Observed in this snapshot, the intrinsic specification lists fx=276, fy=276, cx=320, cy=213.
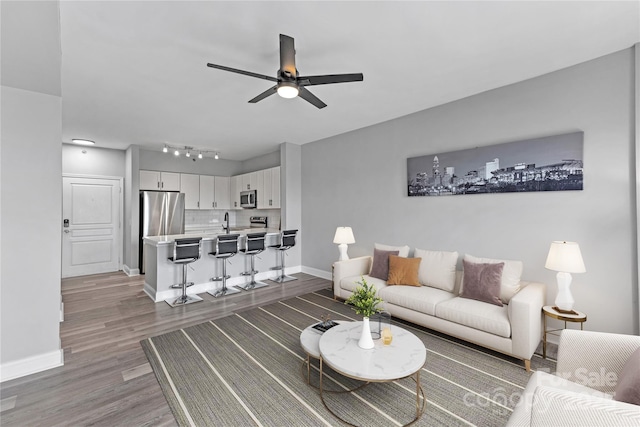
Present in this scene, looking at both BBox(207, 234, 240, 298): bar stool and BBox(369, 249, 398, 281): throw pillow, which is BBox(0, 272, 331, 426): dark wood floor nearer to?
BBox(207, 234, 240, 298): bar stool

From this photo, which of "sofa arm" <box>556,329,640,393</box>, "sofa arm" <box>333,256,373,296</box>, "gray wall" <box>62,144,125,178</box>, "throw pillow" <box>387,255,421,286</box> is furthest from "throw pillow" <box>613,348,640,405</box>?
"gray wall" <box>62,144,125,178</box>

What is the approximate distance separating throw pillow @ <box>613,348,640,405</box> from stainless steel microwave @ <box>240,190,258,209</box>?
632cm

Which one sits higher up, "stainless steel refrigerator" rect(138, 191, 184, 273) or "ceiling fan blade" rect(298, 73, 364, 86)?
"ceiling fan blade" rect(298, 73, 364, 86)

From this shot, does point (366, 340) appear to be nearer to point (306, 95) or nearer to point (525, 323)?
point (525, 323)

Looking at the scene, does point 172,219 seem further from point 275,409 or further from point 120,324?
point 275,409

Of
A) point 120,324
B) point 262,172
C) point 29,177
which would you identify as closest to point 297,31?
point 29,177

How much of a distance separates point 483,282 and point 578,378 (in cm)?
A: 137

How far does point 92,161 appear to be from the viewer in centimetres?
602

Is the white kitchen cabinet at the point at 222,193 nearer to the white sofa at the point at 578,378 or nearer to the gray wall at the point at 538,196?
the gray wall at the point at 538,196

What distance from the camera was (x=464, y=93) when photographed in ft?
11.2

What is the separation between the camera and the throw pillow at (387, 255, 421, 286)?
3596 millimetres

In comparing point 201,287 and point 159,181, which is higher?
point 159,181

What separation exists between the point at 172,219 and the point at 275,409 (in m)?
5.53

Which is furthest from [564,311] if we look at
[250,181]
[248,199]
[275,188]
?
[250,181]
